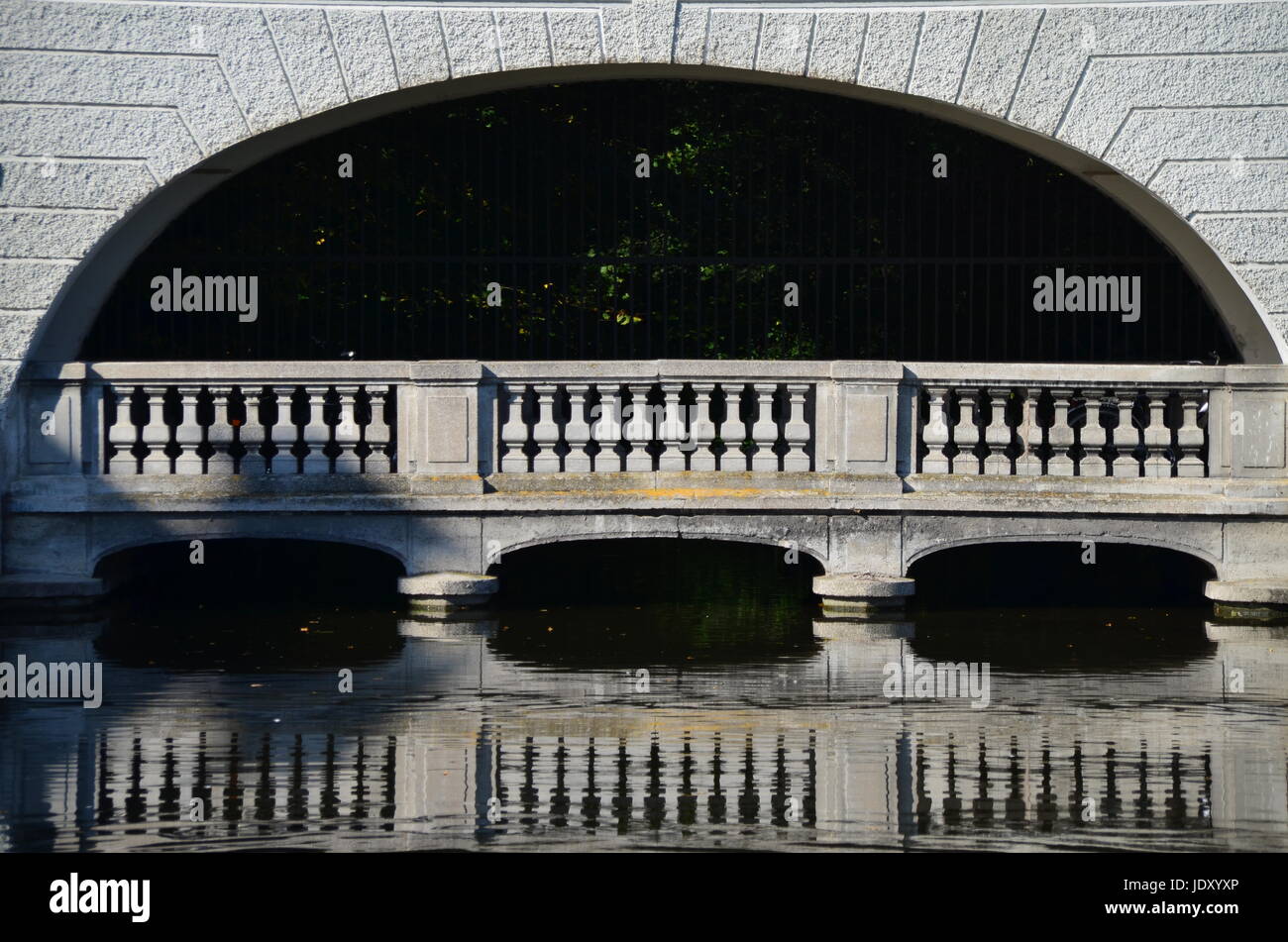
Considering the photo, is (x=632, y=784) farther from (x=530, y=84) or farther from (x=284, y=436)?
(x=530, y=84)

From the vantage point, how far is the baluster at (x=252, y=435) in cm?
1162

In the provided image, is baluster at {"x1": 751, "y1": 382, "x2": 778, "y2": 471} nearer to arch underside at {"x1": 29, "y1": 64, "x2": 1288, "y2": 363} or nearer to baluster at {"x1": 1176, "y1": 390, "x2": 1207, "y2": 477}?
arch underside at {"x1": 29, "y1": 64, "x2": 1288, "y2": 363}

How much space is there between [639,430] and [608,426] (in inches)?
7.8

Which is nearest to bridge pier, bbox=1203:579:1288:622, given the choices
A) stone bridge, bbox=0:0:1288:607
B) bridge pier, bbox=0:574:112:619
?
stone bridge, bbox=0:0:1288:607

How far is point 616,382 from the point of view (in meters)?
11.7

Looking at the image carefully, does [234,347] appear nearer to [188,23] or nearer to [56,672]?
[188,23]

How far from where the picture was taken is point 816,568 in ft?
47.8

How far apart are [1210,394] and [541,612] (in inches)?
177

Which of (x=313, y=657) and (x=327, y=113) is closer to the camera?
(x=313, y=657)

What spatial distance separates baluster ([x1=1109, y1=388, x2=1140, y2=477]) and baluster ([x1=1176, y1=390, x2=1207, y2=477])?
0.88 feet

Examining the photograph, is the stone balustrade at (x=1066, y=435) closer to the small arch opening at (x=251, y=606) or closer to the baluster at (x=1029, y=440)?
the baluster at (x=1029, y=440)

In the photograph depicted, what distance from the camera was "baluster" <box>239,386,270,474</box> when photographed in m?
11.6

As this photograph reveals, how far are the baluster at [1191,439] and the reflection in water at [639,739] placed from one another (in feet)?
3.46

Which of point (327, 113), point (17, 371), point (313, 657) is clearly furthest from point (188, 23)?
point (313, 657)
